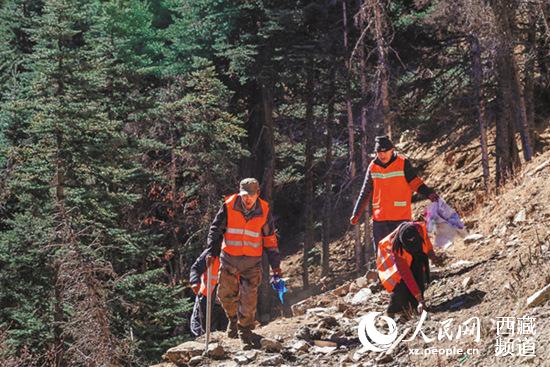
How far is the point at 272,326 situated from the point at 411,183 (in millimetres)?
2928

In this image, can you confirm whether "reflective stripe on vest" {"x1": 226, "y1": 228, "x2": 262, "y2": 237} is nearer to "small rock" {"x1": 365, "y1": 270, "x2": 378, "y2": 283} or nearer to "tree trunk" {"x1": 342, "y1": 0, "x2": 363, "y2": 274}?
"small rock" {"x1": 365, "y1": 270, "x2": 378, "y2": 283}


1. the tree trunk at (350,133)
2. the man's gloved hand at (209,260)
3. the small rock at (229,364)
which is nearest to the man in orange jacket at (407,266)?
the small rock at (229,364)

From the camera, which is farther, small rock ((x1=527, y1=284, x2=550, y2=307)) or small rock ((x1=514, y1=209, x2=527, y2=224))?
small rock ((x1=514, y1=209, x2=527, y2=224))

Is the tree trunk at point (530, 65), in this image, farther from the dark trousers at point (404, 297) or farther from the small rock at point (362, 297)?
the dark trousers at point (404, 297)

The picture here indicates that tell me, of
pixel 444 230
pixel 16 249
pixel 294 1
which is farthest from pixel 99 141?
pixel 444 230

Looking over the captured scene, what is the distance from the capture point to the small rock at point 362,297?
10938 mm

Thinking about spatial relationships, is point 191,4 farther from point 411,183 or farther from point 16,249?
point 411,183

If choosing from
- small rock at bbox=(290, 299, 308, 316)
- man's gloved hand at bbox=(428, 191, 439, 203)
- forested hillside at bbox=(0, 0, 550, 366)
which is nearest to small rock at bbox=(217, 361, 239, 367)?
small rock at bbox=(290, 299, 308, 316)

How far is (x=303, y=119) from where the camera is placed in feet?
89.5

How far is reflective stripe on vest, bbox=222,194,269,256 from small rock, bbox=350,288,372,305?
1.73m

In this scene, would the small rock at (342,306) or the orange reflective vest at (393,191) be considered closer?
the orange reflective vest at (393,191)

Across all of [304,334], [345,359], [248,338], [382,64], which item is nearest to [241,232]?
[248,338]

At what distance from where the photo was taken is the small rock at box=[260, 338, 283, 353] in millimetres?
9570

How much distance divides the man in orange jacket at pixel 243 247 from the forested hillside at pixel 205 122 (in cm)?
633
